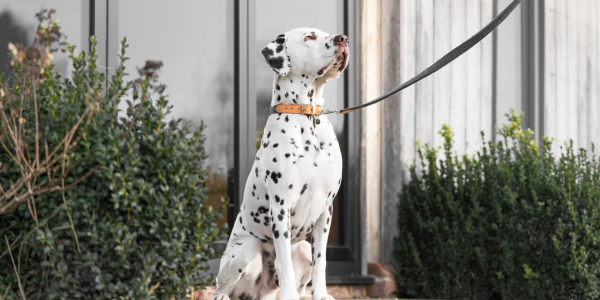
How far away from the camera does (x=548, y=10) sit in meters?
7.32

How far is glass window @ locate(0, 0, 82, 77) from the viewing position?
4.05 m

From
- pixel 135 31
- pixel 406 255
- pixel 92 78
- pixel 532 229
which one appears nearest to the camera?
pixel 92 78

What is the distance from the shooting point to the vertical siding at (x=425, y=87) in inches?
224

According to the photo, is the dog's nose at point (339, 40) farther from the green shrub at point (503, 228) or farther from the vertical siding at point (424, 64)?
the vertical siding at point (424, 64)

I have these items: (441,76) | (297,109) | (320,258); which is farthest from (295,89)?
(441,76)

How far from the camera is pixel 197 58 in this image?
4797mm

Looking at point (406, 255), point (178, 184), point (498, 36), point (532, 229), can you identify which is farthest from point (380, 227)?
point (178, 184)

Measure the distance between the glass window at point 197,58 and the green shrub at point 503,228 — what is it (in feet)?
5.91

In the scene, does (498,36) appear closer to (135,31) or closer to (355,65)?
(355,65)

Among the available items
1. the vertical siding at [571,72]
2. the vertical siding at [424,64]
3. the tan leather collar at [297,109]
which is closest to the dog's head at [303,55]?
the tan leather collar at [297,109]

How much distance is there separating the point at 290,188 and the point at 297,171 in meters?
0.09

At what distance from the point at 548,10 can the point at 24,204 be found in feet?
21.9

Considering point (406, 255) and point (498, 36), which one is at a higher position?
point (498, 36)

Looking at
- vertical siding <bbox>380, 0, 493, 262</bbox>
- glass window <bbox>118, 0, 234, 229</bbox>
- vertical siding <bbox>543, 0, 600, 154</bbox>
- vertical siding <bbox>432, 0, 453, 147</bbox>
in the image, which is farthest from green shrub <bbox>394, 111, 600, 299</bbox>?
vertical siding <bbox>543, 0, 600, 154</bbox>
